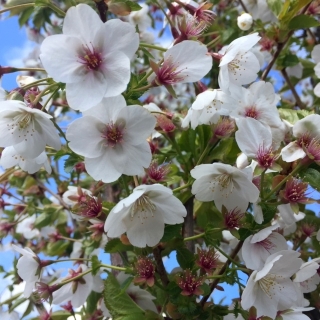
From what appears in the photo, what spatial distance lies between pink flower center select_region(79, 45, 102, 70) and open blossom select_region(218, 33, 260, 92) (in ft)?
0.69

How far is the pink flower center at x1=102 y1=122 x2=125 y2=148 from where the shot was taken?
33.0 inches

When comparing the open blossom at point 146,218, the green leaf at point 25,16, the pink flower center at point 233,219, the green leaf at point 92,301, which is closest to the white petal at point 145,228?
the open blossom at point 146,218

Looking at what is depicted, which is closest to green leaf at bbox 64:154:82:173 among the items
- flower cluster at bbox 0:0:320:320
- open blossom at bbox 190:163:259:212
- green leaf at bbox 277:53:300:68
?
flower cluster at bbox 0:0:320:320

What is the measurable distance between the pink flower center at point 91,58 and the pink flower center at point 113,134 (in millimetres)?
101

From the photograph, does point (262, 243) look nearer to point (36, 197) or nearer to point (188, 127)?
point (188, 127)

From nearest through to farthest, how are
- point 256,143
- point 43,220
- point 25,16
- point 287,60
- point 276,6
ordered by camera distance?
1. point 256,143
2. point 276,6
3. point 287,60
4. point 43,220
5. point 25,16

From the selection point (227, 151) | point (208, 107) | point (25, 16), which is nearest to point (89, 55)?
point (208, 107)

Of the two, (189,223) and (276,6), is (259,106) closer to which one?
(189,223)

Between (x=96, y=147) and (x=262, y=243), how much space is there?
0.35 m

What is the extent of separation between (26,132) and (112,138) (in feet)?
0.47

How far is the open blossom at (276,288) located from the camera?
89cm

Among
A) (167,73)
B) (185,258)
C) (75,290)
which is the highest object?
(167,73)

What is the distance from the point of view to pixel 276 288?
915mm

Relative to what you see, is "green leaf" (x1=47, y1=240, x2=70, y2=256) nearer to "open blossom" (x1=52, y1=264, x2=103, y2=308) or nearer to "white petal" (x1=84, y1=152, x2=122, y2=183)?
"open blossom" (x1=52, y1=264, x2=103, y2=308)
